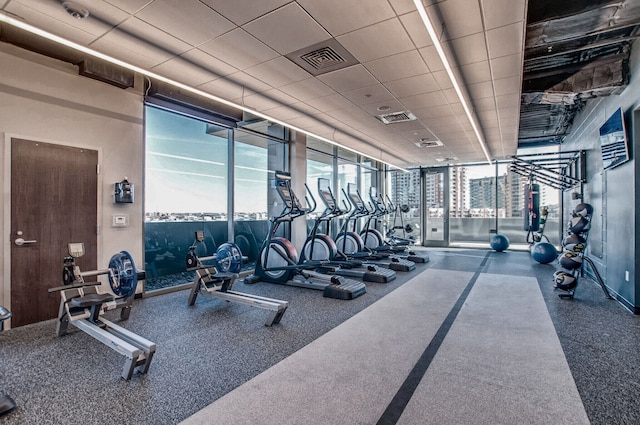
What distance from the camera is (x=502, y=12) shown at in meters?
2.99

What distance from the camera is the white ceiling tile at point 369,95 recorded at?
4.88 m

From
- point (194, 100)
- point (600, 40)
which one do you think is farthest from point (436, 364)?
point (194, 100)

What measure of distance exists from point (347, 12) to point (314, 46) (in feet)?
2.34

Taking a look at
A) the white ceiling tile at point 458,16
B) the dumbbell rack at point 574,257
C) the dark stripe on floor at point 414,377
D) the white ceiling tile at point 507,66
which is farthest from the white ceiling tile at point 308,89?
the dumbbell rack at point 574,257

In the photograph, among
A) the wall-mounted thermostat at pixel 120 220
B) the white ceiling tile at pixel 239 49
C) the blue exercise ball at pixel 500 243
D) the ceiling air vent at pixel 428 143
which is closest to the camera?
the white ceiling tile at pixel 239 49

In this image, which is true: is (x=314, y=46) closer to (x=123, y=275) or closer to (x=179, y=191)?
(x=123, y=275)

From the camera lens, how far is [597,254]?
18.5 ft

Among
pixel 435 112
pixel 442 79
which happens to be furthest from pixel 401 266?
pixel 442 79

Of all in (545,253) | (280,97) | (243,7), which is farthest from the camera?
(545,253)

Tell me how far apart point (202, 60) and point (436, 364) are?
4.17 metres

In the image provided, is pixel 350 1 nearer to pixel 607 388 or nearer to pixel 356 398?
pixel 356 398

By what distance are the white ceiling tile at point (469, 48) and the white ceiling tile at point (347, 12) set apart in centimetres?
99

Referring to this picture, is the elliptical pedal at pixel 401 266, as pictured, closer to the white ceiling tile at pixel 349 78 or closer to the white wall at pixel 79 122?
the white ceiling tile at pixel 349 78

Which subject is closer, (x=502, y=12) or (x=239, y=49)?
(x=502, y=12)
